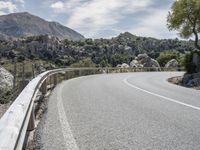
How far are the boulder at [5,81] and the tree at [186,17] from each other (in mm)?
26237

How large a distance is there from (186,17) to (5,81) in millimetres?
28095

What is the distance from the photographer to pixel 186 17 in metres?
40.2

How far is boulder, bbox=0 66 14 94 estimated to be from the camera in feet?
52.2

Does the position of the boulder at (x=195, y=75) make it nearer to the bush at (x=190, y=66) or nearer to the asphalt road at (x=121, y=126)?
the bush at (x=190, y=66)

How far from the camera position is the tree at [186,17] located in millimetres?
39219

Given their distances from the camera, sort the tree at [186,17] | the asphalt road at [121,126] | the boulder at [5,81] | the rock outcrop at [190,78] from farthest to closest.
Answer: the tree at [186,17] → the rock outcrop at [190,78] → the boulder at [5,81] → the asphalt road at [121,126]

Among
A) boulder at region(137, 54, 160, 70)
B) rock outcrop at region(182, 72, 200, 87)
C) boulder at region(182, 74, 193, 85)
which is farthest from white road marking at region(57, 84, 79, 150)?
boulder at region(137, 54, 160, 70)

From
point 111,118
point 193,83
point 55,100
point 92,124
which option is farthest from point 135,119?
point 193,83

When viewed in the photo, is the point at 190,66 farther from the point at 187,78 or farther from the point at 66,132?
the point at 66,132

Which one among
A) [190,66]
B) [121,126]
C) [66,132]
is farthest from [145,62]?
[66,132]

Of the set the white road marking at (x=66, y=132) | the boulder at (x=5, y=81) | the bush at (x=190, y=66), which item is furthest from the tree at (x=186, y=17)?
the white road marking at (x=66, y=132)

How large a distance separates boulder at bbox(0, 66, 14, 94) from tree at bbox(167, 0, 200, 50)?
26.2 m

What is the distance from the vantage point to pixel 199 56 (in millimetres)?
34938

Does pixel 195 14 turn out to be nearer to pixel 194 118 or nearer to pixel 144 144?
pixel 194 118
